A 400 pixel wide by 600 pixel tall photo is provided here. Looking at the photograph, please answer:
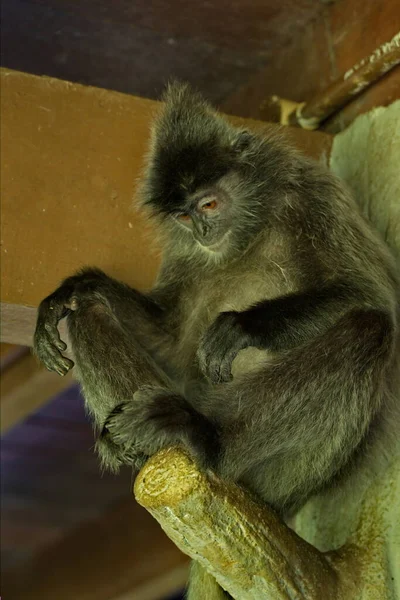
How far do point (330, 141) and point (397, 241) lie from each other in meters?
0.67

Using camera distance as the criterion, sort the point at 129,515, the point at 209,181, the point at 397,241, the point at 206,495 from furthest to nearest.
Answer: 1. the point at 129,515
2. the point at 397,241
3. the point at 209,181
4. the point at 206,495

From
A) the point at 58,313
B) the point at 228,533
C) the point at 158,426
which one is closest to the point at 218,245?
the point at 58,313

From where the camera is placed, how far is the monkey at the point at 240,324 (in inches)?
110

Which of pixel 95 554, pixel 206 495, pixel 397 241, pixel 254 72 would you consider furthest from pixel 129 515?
pixel 206 495

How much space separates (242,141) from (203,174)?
20 cm

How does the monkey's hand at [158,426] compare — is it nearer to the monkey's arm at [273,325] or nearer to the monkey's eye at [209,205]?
the monkey's arm at [273,325]

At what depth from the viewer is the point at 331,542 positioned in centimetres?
348

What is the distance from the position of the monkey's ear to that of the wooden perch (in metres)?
1.10

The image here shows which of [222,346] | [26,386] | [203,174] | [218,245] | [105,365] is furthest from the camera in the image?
[26,386]

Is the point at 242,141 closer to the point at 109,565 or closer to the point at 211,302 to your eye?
the point at 211,302

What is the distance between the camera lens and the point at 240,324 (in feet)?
9.33

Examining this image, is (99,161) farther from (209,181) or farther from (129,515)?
(129,515)

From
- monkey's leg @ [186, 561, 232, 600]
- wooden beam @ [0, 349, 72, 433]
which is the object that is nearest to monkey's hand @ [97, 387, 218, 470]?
monkey's leg @ [186, 561, 232, 600]

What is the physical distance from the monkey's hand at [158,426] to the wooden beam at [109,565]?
3.34 m
